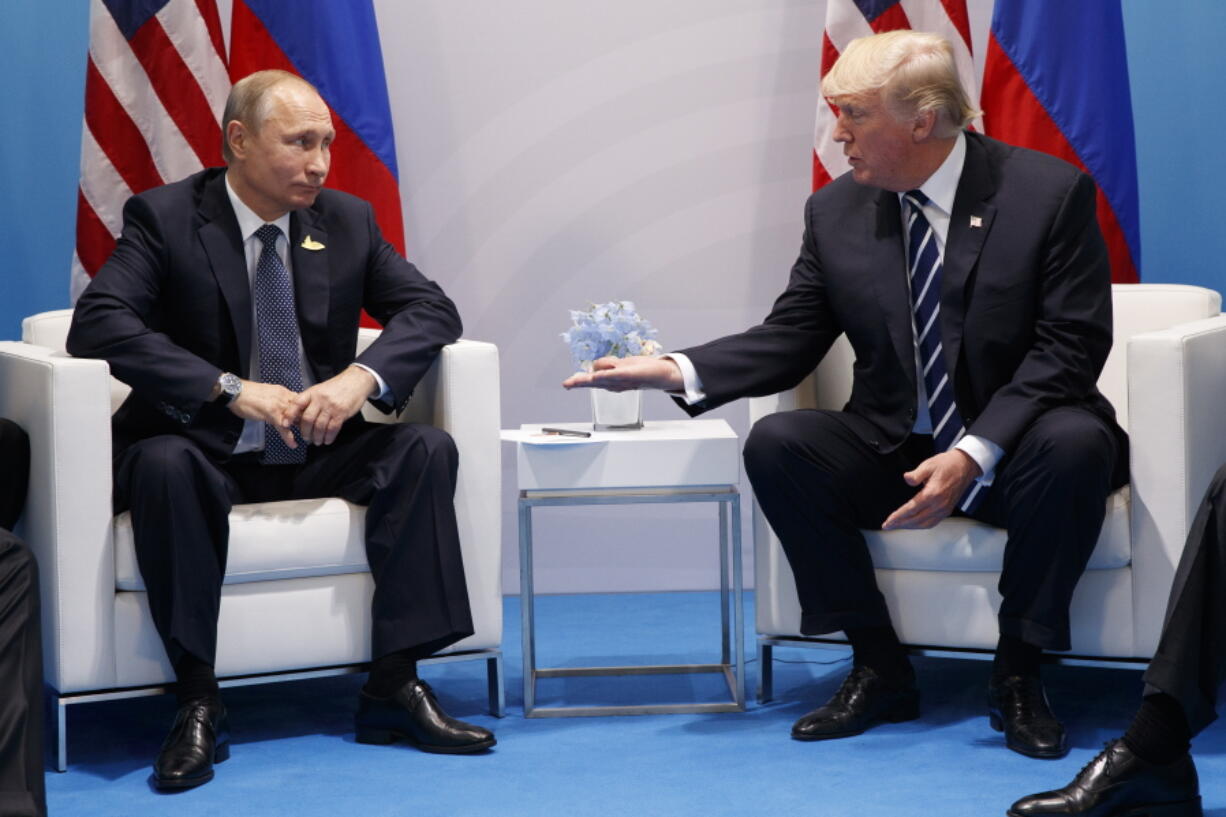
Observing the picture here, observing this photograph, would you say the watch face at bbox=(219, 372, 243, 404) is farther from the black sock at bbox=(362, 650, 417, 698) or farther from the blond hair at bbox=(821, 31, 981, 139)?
the blond hair at bbox=(821, 31, 981, 139)

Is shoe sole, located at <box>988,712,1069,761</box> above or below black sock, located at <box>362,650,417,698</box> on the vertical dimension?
below

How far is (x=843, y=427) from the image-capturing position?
298 cm

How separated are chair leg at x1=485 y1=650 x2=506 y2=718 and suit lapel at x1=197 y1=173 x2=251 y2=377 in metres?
0.77

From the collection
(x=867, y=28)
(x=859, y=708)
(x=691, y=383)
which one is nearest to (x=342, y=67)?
(x=867, y=28)

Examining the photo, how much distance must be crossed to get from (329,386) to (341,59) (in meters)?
1.25

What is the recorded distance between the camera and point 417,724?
9.28ft


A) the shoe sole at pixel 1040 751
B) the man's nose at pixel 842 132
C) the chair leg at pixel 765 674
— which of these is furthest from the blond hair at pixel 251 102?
the shoe sole at pixel 1040 751

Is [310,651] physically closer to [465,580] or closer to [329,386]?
[465,580]

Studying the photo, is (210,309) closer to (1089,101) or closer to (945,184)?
(945,184)

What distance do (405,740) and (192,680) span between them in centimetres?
42

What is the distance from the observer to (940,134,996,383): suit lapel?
289cm

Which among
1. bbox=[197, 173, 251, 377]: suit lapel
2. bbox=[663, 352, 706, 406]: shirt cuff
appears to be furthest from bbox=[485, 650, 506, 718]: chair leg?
bbox=[197, 173, 251, 377]: suit lapel

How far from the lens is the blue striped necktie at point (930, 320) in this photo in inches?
115

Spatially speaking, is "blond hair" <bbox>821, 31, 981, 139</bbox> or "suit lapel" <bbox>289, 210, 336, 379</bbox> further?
"suit lapel" <bbox>289, 210, 336, 379</bbox>
